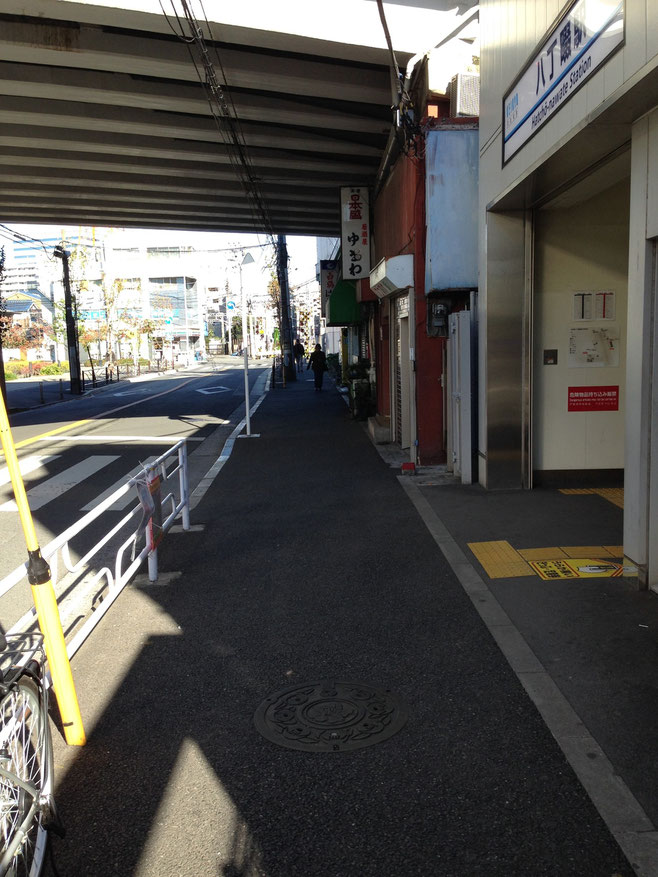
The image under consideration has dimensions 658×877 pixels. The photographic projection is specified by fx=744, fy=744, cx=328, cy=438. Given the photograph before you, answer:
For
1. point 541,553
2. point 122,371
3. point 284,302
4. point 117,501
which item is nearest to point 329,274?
point 284,302

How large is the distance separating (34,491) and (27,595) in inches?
188

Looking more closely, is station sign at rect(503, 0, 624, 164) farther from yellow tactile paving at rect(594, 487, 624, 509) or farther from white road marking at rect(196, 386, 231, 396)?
white road marking at rect(196, 386, 231, 396)

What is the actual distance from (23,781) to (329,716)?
1786 millimetres

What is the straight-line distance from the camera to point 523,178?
24.6 ft

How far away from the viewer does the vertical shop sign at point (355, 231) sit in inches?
730

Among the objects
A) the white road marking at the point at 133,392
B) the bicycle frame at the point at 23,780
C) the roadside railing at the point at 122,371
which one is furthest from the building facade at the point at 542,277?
the roadside railing at the point at 122,371

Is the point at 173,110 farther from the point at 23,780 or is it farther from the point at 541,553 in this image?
the point at 23,780

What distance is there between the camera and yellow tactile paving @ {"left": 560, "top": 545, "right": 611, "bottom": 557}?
6.58 meters

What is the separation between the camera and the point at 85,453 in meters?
14.5

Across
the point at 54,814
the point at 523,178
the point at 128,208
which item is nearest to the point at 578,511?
the point at 523,178

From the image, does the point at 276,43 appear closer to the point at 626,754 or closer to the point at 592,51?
the point at 592,51

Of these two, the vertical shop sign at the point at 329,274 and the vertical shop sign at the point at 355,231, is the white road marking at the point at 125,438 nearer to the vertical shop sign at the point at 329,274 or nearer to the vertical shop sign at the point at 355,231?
the vertical shop sign at the point at 355,231

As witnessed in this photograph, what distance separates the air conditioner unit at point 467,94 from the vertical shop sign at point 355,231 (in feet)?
27.9

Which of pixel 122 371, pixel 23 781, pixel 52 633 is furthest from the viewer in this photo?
pixel 122 371
